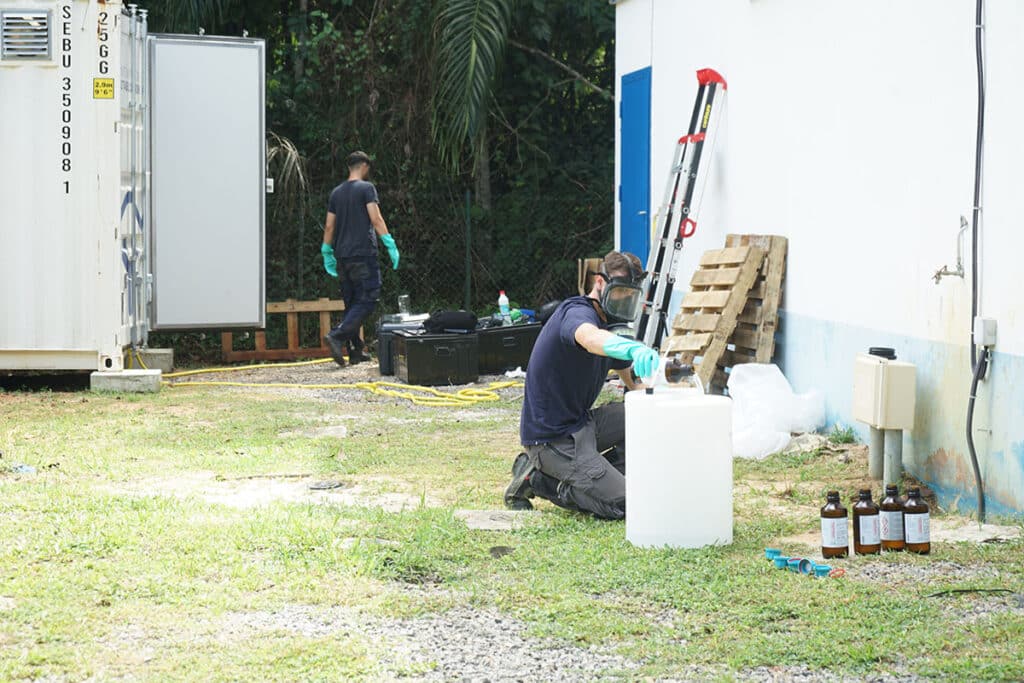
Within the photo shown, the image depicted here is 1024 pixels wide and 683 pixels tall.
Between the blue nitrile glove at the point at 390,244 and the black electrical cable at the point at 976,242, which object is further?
the blue nitrile glove at the point at 390,244

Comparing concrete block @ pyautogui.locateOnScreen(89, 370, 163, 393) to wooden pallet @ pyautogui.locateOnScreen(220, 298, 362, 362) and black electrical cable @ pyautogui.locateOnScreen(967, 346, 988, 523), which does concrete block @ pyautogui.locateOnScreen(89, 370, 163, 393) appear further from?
black electrical cable @ pyautogui.locateOnScreen(967, 346, 988, 523)

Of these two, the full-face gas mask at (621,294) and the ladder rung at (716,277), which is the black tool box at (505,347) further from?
the full-face gas mask at (621,294)

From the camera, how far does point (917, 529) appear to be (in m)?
5.84

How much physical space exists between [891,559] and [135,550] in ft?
10.7

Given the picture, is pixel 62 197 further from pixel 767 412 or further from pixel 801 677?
pixel 801 677

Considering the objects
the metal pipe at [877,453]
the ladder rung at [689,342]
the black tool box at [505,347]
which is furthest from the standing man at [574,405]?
the black tool box at [505,347]

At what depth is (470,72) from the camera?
49.2ft

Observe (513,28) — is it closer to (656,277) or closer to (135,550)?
(656,277)

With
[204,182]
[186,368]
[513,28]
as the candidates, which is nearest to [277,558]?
[204,182]

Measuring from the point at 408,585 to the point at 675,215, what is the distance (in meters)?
6.74

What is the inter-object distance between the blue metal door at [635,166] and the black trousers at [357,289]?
8.61 feet

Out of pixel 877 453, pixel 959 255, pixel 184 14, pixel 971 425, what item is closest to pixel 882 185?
pixel 959 255

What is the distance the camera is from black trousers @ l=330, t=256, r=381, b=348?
13539 mm

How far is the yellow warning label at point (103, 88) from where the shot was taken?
11039 millimetres
